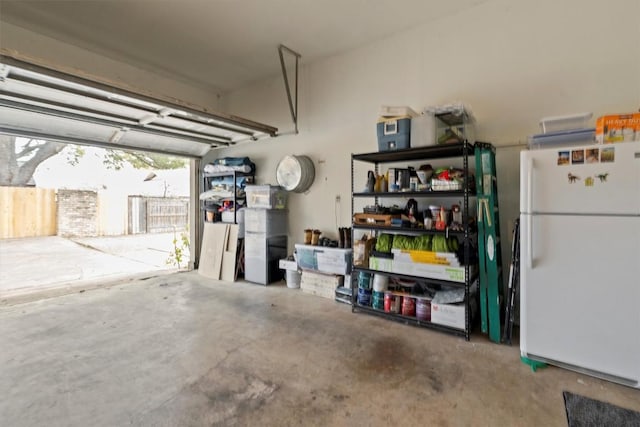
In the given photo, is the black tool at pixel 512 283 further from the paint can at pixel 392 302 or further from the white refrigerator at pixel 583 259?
the paint can at pixel 392 302

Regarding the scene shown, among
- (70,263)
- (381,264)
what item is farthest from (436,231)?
(70,263)

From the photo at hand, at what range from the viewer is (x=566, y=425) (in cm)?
167

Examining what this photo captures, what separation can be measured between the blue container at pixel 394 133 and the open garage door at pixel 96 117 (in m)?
2.06

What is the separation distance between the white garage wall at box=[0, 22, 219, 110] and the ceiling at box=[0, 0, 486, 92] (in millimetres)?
90

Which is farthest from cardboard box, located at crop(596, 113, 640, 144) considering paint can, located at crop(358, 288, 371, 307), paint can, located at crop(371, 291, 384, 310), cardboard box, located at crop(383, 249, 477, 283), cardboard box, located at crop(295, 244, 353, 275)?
cardboard box, located at crop(295, 244, 353, 275)

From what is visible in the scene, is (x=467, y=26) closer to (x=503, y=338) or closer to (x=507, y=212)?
(x=507, y=212)

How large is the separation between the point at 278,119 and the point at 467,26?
9.72 ft

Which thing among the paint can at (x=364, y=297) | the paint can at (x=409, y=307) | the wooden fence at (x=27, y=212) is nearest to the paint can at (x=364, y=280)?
the paint can at (x=364, y=297)

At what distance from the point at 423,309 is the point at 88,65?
207 inches

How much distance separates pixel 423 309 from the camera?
9.82 ft

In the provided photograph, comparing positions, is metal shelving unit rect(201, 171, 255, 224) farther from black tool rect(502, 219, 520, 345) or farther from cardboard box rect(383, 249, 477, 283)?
black tool rect(502, 219, 520, 345)

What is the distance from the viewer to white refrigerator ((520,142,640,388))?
6.32 ft

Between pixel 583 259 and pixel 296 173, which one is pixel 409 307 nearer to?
pixel 583 259

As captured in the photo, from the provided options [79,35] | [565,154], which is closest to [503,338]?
[565,154]
